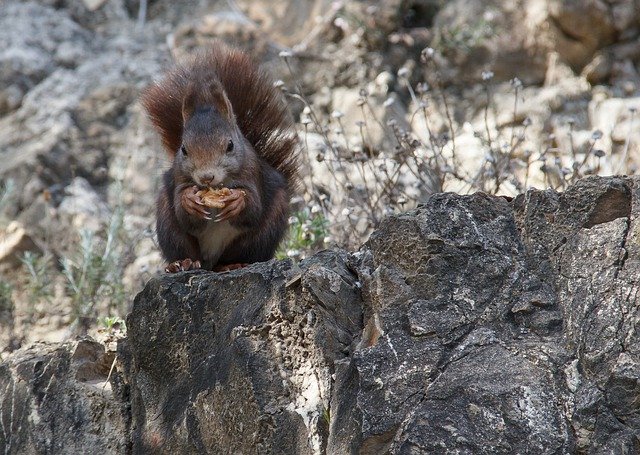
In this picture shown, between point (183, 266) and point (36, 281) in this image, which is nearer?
point (183, 266)

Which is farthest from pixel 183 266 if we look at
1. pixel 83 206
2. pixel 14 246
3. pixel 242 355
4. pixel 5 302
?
pixel 83 206

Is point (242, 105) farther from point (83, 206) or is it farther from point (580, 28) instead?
point (580, 28)

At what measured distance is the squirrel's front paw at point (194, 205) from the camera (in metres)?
3.94

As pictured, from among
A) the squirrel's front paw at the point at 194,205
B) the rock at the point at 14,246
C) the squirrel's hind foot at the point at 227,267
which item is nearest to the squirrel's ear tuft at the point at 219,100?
the squirrel's front paw at the point at 194,205

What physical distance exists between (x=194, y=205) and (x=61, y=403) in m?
0.91

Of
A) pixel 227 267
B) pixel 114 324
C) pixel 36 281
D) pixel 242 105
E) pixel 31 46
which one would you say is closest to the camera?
pixel 227 267

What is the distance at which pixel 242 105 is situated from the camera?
4.51 m

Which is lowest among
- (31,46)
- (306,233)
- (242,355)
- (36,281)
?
(242,355)

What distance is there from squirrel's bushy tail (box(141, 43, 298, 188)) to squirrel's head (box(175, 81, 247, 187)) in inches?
6.2

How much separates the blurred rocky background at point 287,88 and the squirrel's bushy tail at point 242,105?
4.46 ft

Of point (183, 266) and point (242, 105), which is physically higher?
point (242, 105)

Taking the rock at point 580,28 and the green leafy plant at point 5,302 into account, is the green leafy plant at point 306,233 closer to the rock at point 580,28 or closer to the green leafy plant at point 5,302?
the green leafy plant at point 5,302

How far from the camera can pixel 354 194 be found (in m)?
5.27

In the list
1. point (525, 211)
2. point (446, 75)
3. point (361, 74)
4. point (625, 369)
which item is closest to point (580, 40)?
point (446, 75)
